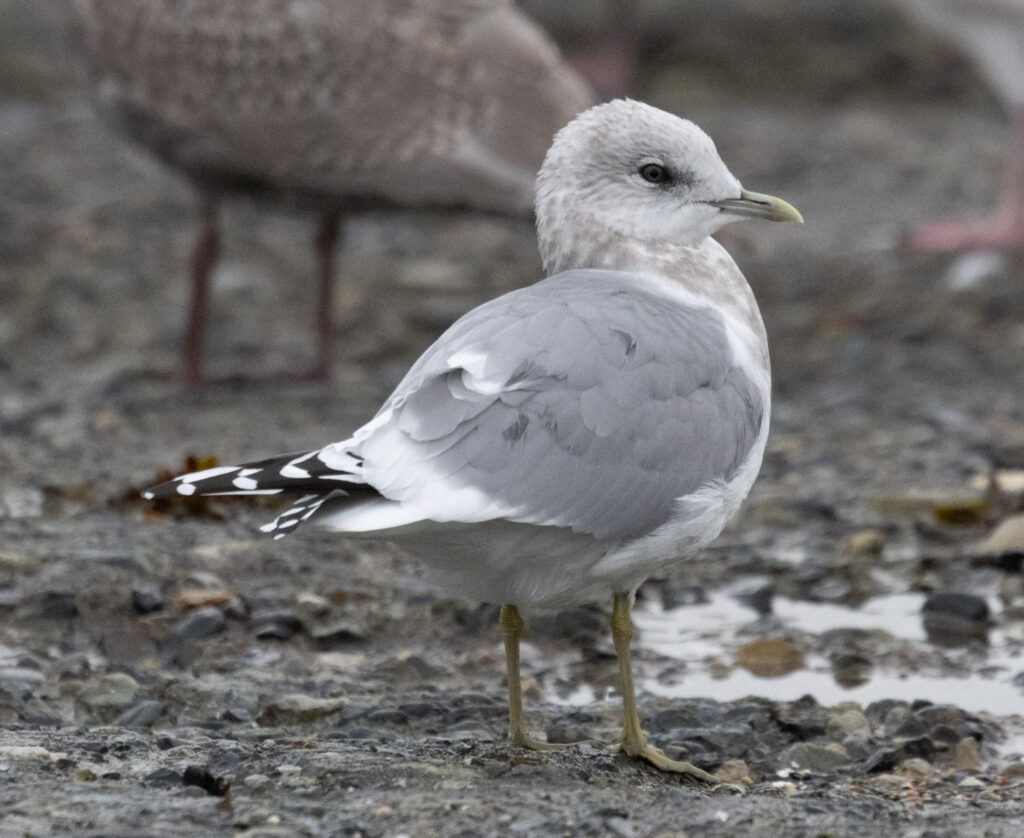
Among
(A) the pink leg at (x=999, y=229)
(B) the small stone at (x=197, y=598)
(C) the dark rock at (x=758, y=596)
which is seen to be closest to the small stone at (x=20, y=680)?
Answer: (B) the small stone at (x=197, y=598)

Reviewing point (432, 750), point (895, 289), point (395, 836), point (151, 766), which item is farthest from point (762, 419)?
point (895, 289)

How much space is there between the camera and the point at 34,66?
39.1ft

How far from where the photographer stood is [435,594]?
446 cm

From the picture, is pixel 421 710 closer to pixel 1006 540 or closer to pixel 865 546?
pixel 865 546

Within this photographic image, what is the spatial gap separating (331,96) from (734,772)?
335 centimetres

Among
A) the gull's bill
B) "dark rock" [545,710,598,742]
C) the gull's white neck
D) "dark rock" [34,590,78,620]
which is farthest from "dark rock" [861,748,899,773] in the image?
"dark rock" [34,590,78,620]

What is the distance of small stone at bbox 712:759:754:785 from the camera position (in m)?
3.39

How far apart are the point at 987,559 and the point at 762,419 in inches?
62.1

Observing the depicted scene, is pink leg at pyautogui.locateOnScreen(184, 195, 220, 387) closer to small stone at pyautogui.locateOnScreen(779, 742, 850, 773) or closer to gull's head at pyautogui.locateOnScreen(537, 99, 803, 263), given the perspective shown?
gull's head at pyautogui.locateOnScreen(537, 99, 803, 263)

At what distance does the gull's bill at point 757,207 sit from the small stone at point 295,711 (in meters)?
1.33

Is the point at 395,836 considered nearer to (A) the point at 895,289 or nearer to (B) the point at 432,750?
(B) the point at 432,750

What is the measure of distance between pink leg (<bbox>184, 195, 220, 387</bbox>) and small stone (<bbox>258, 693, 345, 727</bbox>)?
10.1 feet

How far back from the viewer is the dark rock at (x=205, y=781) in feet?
9.79

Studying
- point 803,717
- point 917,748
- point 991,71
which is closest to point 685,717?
point 803,717
